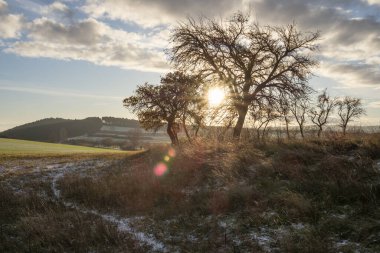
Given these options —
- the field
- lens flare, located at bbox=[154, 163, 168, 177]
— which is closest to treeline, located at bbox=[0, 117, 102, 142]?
lens flare, located at bbox=[154, 163, 168, 177]

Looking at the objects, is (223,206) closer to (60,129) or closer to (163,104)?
(163,104)

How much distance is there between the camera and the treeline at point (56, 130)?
150 metres

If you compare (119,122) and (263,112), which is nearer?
(263,112)

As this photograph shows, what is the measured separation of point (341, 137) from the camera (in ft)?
44.7

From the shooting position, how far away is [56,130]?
16025 cm

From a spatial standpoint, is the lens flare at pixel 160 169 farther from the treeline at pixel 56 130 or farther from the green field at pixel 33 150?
the treeline at pixel 56 130

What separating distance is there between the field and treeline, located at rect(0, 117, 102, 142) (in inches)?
5619

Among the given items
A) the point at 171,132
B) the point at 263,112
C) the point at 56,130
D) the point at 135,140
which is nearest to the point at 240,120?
the point at 263,112

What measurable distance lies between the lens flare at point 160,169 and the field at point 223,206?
9 centimetres

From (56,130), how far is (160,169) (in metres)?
157

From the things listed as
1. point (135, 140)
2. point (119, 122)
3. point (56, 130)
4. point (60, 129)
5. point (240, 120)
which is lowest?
point (135, 140)

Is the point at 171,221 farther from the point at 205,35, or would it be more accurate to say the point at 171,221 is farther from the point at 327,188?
the point at 205,35

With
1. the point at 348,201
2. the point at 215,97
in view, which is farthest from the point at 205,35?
the point at 348,201

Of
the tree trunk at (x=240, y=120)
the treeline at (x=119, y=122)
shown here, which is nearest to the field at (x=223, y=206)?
the tree trunk at (x=240, y=120)
